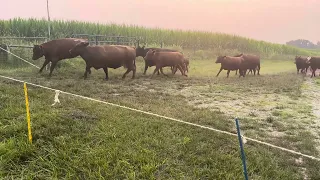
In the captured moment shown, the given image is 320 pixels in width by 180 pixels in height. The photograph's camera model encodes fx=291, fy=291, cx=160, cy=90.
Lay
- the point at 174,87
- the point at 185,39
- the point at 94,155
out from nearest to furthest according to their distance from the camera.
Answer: the point at 94,155
the point at 174,87
the point at 185,39

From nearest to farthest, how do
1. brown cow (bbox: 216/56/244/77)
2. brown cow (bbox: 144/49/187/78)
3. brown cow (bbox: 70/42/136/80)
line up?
brown cow (bbox: 70/42/136/80), brown cow (bbox: 144/49/187/78), brown cow (bbox: 216/56/244/77)

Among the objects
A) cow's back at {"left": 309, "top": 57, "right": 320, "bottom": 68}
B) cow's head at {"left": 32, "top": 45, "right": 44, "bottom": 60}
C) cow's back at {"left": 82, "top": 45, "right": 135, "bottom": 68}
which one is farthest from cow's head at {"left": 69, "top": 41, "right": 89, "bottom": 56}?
cow's back at {"left": 309, "top": 57, "right": 320, "bottom": 68}

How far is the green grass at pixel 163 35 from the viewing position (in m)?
22.8

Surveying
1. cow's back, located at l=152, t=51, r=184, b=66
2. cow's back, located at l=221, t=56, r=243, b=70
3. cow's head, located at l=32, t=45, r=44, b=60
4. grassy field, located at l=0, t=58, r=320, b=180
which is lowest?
grassy field, located at l=0, t=58, r=320, b=180

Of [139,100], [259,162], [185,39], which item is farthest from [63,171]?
[185,39]

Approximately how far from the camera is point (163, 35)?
3253 cm

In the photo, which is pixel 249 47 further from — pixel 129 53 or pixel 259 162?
pixel 259 162

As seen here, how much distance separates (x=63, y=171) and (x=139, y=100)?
4.21m

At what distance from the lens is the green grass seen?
2277 cm

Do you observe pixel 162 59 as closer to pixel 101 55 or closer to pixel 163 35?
pixel 101 55

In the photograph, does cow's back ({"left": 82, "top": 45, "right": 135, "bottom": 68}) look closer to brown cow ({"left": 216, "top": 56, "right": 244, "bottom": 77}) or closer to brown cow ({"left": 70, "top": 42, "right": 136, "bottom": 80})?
brown cow ({"left": 70, "top": 42, "right": 136, "bottom": 80})

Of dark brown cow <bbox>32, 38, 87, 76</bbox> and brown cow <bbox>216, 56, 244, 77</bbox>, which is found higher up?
dark brown cow <bbox>32, 38, 87, 76</bbox>

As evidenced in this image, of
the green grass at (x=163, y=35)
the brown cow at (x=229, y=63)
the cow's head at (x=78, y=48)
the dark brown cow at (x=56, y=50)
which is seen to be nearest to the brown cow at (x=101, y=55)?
the cow's head at (x=78, y=48)

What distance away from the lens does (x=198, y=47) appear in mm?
34562
